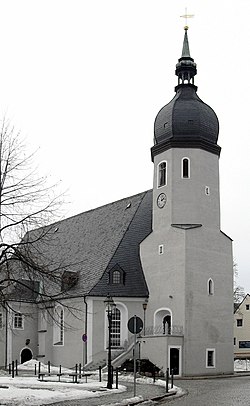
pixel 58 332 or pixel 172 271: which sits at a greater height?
pixel 172 271

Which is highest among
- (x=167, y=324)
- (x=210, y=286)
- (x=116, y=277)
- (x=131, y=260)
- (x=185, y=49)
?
(x=185, y=49)

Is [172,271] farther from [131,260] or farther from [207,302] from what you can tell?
[131,260]

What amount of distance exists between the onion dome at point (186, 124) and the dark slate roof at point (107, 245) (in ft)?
18.3

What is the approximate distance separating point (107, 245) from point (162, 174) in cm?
702

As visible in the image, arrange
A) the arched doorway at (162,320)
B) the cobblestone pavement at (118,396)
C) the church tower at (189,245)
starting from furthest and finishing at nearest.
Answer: the arched doorway at (162,320) < the church tower at (189,245) < the cobblestone pavement at (118,396)

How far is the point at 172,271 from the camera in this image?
4278 cm

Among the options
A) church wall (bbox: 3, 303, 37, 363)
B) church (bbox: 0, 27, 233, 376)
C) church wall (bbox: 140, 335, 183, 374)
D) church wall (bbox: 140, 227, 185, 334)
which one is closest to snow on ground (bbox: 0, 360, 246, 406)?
church wall (bbox: 140, 335, 183, 374)

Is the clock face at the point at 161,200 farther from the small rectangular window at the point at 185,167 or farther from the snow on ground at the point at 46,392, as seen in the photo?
the snow on ground at the point at 46,392

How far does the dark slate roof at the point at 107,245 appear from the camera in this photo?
A: 45.3m

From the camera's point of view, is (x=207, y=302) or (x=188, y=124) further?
(x=188, y=124)

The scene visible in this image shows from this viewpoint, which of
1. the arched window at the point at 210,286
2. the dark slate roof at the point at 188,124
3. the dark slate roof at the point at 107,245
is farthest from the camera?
the dark slate roof at the point at 107,245

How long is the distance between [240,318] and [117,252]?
42829mm

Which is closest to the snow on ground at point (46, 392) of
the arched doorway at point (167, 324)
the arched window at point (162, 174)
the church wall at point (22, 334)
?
the arched doorway at point (167, 324)

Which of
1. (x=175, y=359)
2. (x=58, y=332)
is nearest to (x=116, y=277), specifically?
(x=175, y=359)
